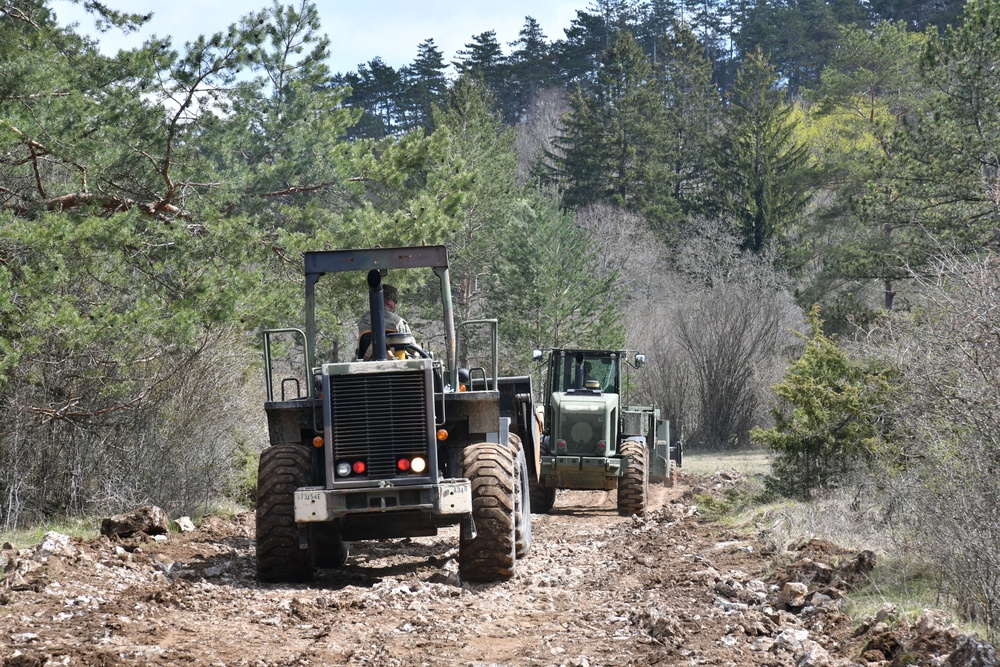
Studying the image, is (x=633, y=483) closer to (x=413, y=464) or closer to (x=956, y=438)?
(x=956, y=438)

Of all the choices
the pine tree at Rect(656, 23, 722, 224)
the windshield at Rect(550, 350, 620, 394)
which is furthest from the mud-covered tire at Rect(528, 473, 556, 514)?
the pine tree at Rect(656, 23, 722, 224)

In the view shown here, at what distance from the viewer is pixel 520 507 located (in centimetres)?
1048

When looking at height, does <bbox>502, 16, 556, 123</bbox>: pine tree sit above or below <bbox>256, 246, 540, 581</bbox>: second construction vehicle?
above

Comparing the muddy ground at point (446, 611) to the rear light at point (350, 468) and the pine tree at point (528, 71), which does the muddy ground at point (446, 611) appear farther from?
the pine tree at point (528, 71)

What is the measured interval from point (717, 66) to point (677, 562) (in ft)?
200

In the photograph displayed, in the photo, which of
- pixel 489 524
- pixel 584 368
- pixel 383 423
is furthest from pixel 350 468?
pixel 584 368

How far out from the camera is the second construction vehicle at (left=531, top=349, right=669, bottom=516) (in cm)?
1675

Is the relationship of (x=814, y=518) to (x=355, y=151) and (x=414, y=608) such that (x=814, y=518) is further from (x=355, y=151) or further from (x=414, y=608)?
(x=355, y=151)

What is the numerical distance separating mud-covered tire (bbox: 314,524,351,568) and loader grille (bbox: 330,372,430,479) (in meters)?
1.42

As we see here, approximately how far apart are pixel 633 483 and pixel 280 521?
8303mm

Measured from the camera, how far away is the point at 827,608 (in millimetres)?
8023

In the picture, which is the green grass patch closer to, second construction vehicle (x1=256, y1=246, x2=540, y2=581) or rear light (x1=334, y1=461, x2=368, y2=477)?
second construction vehicle (x1=256, y1=246, x2=540, y2=581)

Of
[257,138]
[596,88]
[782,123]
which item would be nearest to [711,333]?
[782,123]

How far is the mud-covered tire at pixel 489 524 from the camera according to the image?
938 cm
